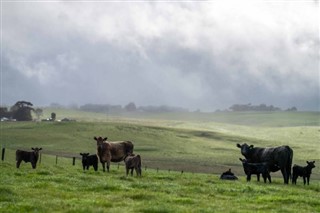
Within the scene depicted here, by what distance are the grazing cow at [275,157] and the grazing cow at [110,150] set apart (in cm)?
927

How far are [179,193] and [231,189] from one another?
11.0 ft

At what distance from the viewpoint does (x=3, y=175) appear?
27.9 m

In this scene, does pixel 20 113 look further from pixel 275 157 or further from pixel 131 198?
pixel 131 198

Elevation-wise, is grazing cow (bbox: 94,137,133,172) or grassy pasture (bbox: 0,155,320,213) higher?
grazing cow (bbox: 94,137,133,172)

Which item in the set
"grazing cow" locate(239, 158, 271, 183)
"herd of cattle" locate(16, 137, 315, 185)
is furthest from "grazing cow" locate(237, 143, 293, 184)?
"grazing cow" locate(239, 158, 271, 183)

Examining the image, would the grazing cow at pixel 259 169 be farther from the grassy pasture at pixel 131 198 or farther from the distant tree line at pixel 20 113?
the distant tree line at pixel 20 113

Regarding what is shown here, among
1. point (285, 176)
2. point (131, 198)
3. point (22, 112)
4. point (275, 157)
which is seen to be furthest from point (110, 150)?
point (22, 112)

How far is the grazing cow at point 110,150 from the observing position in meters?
37.1

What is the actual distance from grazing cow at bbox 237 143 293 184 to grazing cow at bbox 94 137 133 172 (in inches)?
365

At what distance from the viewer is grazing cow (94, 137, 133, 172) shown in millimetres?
37062

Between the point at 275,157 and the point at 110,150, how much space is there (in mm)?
12215

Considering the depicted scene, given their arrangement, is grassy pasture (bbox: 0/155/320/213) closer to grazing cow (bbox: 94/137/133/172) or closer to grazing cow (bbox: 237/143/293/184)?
grazing cow (bbox: 94/137/133/172)

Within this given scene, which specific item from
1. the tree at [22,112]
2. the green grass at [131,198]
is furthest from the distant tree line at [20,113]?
the green grass at [131,198]

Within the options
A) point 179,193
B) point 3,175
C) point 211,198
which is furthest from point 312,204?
point 3,175
